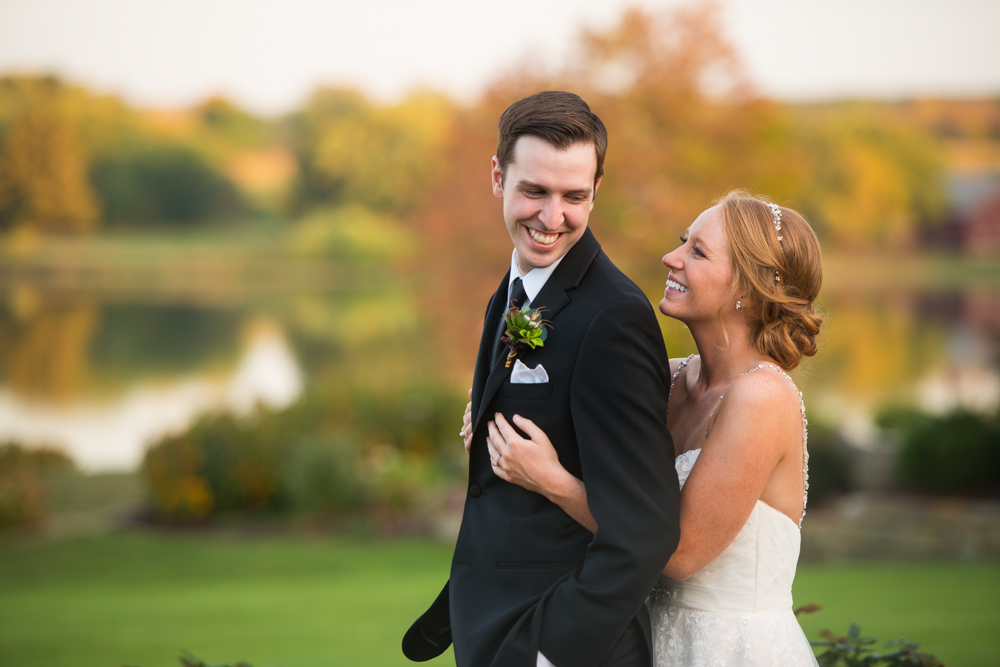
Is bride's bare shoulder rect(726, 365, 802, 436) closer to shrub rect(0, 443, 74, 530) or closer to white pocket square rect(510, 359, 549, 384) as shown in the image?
white pocket square rect(510, 359, 549, 384)

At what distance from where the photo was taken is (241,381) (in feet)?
70.1

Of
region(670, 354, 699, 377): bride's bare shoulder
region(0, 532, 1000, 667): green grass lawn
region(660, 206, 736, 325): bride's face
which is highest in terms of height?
region(660, 206, 736, 325): bride's face

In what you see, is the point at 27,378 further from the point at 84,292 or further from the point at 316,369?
the point at 316,369

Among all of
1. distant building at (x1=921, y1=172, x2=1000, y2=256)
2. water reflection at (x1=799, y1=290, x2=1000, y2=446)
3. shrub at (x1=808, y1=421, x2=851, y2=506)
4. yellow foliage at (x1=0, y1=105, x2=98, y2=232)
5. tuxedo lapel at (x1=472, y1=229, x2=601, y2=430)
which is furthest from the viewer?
yellow foliage at (x1=0, y1=105, x2=98, y2=232)

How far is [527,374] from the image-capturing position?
217cm

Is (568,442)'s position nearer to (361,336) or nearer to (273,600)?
(273,600)

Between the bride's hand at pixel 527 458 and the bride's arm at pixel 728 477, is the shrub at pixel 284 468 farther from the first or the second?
the bride's hand at pixel 527 458

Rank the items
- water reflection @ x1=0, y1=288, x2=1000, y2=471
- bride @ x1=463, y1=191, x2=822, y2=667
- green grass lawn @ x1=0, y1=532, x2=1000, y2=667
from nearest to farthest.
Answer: bride @ x1=463, y1=191, x2=822, y2=667, green grass lawn @ x1=0, y1=532, x2=1000, y2=667, water reflection @ x1=0, y1=288, x2=1000, y2=471

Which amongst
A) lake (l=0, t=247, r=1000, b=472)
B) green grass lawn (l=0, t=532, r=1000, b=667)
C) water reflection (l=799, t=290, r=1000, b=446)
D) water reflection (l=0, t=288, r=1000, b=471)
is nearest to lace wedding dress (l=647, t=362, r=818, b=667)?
green grass lawn (l=0, t=532, r=1000, b=667)

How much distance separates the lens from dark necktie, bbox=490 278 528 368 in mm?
2309

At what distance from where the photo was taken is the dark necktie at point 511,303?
2.31m

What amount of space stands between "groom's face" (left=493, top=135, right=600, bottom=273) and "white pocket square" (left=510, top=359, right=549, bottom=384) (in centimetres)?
28

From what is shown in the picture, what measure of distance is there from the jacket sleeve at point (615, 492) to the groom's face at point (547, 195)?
260 millimetres

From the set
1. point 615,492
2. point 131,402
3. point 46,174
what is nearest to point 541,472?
point 615,492
